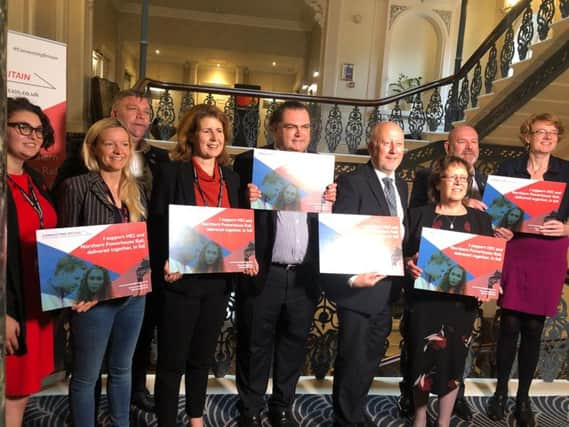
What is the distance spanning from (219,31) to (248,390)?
36.8ft

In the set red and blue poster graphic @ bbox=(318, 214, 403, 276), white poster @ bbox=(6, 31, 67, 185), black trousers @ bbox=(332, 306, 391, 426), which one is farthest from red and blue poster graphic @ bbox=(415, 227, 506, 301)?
white poster @ bbox=(6, 31, 67, 185)

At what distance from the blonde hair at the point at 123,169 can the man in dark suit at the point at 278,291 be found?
45cm

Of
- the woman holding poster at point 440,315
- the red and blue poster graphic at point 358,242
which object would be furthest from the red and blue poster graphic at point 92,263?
the woman holding poster at point 440,315

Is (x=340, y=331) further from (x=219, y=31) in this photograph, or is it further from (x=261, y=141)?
(x=219, y=31)

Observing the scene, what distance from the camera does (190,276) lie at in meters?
1.77

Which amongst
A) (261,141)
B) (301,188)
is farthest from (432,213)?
(261,141)

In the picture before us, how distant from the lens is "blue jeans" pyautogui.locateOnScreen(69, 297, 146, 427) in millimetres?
1612

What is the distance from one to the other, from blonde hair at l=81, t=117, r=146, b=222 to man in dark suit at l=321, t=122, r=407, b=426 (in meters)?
0.82

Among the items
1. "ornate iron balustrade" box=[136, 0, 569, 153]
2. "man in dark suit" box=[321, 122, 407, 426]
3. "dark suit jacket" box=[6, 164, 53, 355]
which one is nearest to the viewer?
"dark suit jacket" box=[6, 164, 53, 355]

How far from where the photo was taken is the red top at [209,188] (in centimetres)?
179

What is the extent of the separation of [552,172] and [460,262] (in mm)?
757

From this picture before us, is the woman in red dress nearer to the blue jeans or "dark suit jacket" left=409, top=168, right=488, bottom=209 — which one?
the blue jeans

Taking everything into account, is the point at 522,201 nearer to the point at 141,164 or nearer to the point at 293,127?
the point at 293,127

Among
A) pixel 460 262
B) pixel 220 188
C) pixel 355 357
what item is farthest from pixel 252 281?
pixel 460 262
